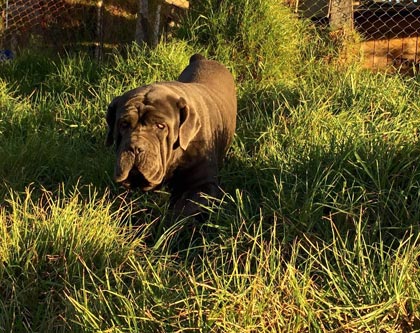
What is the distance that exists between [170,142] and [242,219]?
0.74m

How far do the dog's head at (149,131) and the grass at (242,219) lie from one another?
212 mm

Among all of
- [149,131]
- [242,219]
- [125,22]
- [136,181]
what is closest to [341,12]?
[125,22]

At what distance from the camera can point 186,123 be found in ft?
11.3

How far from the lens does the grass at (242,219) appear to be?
82.8 inches

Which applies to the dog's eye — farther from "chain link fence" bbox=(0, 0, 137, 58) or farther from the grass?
"chain link fence" bbox=(0, 0, 137, 58)

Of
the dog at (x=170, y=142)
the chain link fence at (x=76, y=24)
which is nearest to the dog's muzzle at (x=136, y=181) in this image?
the dog at (x=170, y=142)

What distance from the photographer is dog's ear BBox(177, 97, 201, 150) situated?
341 cm

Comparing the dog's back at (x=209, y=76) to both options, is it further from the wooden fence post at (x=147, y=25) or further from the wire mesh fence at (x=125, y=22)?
the wooden fence post at (x=147, y=25)

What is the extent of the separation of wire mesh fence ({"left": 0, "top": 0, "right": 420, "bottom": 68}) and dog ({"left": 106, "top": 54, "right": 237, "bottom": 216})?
9.60 feet

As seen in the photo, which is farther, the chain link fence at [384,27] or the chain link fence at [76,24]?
the chain link fence at [76,24]

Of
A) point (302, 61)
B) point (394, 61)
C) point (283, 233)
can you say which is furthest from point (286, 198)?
point (394, 61)

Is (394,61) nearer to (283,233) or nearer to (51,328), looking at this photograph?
(283,233)

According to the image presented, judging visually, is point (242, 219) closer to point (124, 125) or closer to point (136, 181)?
point (136, 181)

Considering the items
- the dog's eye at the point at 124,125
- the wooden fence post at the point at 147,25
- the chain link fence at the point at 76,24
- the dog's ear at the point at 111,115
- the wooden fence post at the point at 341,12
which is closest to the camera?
the dog's eye at the point at 124,125
